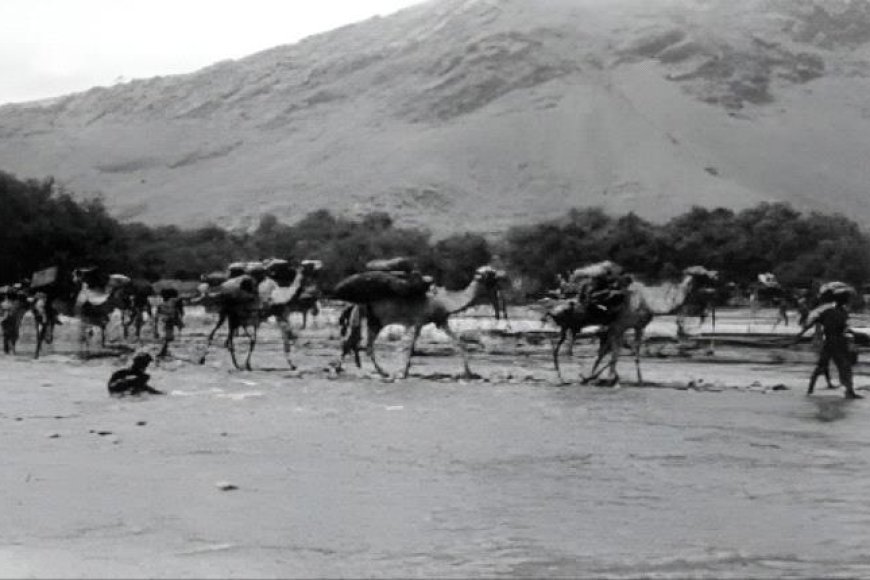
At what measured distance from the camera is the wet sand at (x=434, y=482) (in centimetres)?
878

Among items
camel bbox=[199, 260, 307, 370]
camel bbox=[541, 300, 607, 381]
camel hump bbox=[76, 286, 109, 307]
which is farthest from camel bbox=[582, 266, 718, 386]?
camel hump bbox=[76, 286, 109, 307]

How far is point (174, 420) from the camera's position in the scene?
17.1 meters

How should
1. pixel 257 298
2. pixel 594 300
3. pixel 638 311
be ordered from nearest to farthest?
pixel 638 311 → pixel 594 300 → pixel 257 298

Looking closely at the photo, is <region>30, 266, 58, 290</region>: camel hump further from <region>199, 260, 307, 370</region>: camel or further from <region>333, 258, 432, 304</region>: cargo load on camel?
<region>333, 258, 432, 304</region>: cargo load on camel

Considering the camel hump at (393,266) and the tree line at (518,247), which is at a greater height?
the tree line at (518,247)

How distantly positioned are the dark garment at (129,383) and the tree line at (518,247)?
54.1 meters

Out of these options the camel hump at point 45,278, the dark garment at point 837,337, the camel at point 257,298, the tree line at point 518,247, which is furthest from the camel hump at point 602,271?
the tree line at point 518,247

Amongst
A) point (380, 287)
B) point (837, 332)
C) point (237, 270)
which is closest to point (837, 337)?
point (837, 332)

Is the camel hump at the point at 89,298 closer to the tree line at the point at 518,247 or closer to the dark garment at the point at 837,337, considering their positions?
the dark garment at the point at 837,337

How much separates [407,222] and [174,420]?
522 feet

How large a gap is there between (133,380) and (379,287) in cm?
562

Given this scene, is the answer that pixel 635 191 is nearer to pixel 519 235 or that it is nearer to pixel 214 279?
pixel 519 235

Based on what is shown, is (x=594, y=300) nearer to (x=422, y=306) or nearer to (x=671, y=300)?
(x=422, y=306)

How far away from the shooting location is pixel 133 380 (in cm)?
2100
